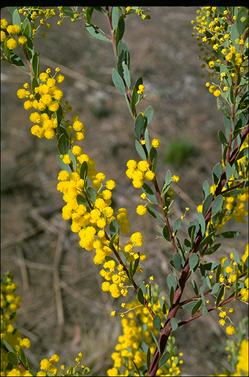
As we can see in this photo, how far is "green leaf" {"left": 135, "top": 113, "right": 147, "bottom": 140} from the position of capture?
0.87 m

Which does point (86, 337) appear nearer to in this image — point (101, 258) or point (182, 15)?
point (101, 258)

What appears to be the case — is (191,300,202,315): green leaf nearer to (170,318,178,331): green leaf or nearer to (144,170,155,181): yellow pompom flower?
(170,318,178,331): green leaf

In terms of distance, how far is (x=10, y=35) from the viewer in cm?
86

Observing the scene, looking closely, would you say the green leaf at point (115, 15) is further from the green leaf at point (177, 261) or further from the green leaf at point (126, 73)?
the green leaf at point (177, 261)

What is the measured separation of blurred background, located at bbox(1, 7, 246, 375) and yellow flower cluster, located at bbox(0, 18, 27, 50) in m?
1.39

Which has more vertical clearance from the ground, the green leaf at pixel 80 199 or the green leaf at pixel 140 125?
the green leaf at pixel 140 125

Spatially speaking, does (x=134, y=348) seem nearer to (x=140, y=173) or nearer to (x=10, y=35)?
(x=140, y=173)

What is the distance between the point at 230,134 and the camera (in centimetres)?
97

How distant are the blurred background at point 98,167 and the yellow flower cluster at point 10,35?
1392 millimetres

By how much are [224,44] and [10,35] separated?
0.36 metres

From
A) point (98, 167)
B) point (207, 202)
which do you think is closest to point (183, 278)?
point (207, 202)

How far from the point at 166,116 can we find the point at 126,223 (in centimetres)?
297

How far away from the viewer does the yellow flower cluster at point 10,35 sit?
840 millimetres

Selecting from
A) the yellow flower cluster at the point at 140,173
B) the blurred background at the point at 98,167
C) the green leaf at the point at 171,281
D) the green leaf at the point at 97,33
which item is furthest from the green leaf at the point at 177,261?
the blurred background at the point at 98,167
